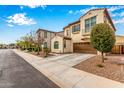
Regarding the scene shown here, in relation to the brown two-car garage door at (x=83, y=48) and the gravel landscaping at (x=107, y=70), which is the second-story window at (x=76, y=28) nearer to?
the brown two-car garage door at (x=83, y=48)

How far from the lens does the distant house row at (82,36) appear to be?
1934 centimetres

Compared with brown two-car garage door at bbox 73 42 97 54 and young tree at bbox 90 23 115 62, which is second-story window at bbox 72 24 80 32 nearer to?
brown two-car garage door at bbox 73 42 97 54

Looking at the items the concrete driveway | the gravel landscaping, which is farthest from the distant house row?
the gravel landscaping

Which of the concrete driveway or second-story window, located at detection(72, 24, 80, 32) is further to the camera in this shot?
second-story window, located at detection(72, 24, 80, 32)

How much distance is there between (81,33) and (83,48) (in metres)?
2.46

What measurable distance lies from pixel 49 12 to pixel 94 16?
30.7 feet

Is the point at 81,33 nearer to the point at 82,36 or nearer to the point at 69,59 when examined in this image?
the point at 82,36

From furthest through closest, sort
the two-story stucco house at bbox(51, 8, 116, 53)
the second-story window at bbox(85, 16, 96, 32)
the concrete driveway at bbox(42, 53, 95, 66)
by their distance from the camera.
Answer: the second-story window at bbox(85, 16, 96, 32) → the two-story stucco house at bbox(51, 8, 116, 53) → the concrete driveway at bbox(42, 53, 95, 66)

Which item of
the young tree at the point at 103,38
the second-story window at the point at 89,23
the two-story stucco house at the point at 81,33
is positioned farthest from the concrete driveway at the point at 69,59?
the second-story window at the point at 89,23

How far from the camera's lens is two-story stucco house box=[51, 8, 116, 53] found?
19500 mm

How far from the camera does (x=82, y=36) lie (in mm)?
22359

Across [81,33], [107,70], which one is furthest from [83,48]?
[107,70]
